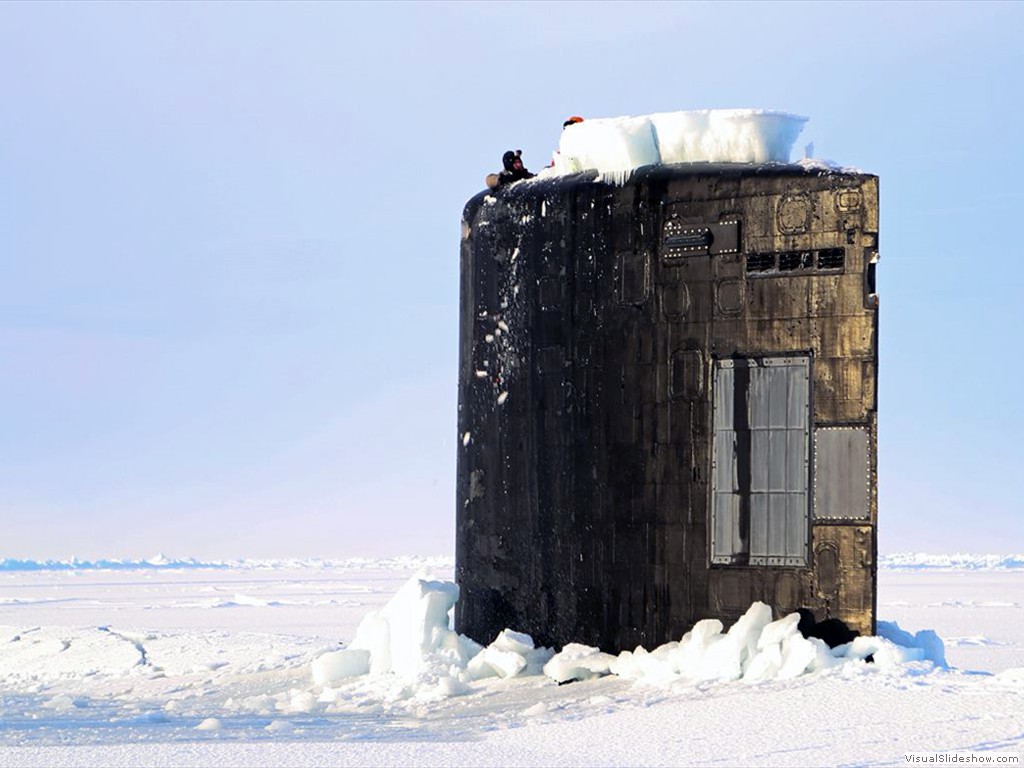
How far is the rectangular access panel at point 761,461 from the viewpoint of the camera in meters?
10.4

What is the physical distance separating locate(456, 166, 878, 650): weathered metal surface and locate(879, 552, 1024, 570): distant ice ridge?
1583 inches

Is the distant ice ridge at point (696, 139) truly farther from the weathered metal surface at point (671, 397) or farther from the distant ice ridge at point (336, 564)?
the distant ice ridge at point (336, 564)

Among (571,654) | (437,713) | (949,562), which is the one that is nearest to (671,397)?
(571,654)

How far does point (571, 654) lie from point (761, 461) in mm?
1937

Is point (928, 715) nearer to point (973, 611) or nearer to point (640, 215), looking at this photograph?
point (640, 215)

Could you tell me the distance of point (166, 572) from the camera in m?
52.1

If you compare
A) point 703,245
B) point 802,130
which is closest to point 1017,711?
point 703,245

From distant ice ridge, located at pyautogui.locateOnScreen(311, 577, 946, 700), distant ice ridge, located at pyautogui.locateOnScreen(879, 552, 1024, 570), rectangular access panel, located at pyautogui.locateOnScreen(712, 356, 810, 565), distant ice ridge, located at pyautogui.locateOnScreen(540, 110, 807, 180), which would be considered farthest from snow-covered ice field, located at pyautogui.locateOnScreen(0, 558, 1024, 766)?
distant ice ridge, located at pyautogui.locateOnScreen(879, 552, 1024, 570)

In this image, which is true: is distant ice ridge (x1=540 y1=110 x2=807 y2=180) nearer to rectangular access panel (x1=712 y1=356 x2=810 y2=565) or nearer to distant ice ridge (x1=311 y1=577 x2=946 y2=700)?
rectangular access panel (x1=712 y1=356 x2=810 y2=565)

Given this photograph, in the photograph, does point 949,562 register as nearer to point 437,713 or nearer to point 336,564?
point 336,564

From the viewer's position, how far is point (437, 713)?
422 inches

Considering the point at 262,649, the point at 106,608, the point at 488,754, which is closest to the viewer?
the point at 488,754

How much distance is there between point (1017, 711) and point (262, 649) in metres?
10.6

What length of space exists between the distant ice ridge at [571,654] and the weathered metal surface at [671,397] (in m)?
0.21
